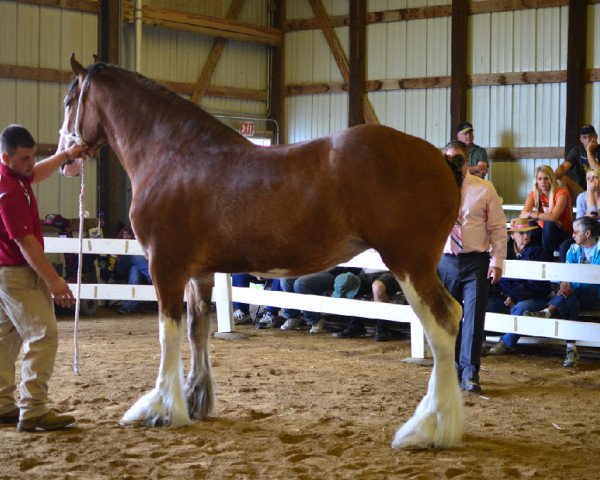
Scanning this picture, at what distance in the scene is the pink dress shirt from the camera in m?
6.03

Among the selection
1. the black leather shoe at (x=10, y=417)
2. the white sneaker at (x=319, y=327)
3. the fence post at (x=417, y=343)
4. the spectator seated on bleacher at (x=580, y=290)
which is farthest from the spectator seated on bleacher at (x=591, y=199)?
the black leather shoe at (x=10, y=417)

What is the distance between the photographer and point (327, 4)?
1444 centimetres

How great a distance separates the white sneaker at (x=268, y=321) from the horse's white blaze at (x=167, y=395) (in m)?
4.67

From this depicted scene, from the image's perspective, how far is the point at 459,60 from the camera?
506 inches

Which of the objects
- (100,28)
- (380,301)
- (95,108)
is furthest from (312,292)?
(100,28)

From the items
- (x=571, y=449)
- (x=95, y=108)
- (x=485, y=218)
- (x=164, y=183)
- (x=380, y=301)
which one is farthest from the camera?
(x=380, y=301)

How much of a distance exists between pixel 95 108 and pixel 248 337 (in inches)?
157

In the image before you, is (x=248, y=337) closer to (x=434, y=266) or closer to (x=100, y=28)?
(x=434, y=266)

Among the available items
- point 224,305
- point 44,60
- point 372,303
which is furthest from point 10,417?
point 44,60

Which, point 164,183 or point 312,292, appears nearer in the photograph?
point 164,183

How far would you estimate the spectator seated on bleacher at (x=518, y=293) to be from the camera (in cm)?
775

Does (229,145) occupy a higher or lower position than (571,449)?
higher

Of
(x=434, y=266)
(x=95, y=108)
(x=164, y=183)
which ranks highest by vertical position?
(x=95, y=108)

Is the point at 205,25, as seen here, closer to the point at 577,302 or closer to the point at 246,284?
the point at 246,284
